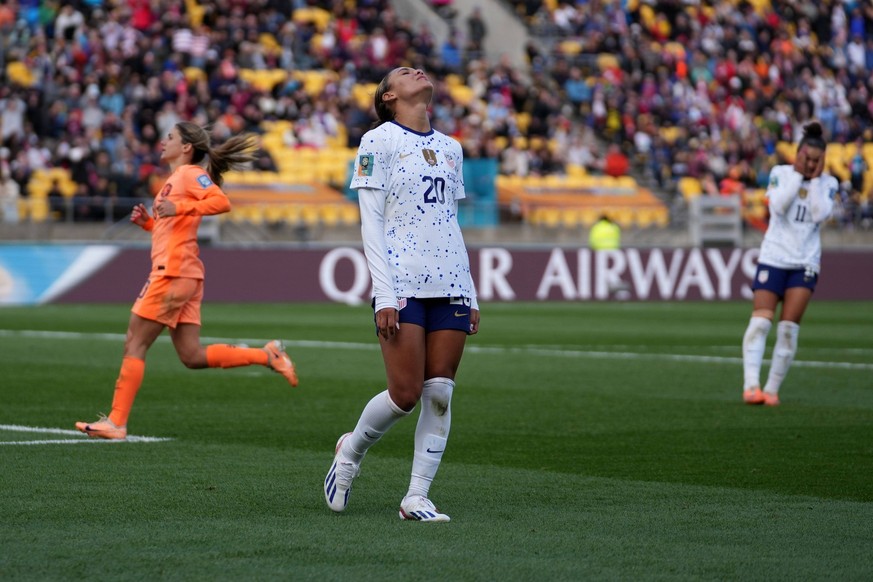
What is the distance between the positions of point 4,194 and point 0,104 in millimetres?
2558

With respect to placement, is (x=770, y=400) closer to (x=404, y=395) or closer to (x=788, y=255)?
(x=788, y=255)

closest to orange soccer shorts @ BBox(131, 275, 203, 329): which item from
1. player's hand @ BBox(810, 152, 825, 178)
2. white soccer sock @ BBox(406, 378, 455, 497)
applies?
white soccer sock @ BBox(406, 378, 455, 497)

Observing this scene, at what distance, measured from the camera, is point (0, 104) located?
29.6 metres

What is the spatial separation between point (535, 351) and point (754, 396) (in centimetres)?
579

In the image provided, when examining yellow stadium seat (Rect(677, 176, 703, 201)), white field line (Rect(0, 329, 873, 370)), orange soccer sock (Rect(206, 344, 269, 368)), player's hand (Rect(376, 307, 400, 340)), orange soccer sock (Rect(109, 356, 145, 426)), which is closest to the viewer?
player's hand (Rect(376, 307, 400, 340))

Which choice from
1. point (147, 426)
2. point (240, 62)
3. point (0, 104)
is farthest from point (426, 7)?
point (147, 426)

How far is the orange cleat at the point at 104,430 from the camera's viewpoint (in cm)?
976

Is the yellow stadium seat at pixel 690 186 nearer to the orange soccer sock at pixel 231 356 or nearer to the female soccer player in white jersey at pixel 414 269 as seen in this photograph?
the orange soccer sock at pixel 231 356

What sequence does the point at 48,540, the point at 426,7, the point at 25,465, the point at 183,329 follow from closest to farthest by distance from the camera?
the point at 48,540
the point at 25,465
the point at 183,329
the point at 426,7

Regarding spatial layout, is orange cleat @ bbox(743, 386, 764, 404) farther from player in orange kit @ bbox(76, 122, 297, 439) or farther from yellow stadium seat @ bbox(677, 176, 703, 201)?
yellow stadium seat @ bbox(677, 176, 703, 201)

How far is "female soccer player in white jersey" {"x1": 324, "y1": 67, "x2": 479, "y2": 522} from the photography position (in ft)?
22.7

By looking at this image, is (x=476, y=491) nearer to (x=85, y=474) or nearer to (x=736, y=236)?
(x=85, y=474)

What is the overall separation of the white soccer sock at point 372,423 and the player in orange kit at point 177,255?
120 inches

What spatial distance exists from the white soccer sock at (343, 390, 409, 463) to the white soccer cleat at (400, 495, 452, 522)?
0.34 m
